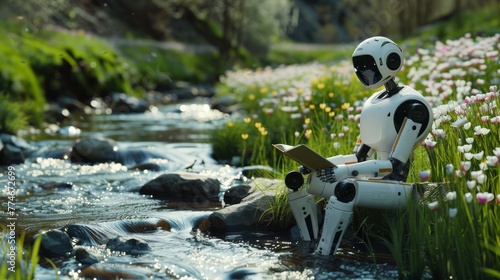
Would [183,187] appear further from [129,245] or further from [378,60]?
[378,60]

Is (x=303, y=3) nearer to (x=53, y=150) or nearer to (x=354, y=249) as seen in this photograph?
(x=53, y=150)

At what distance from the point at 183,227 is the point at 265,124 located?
4.73 meters

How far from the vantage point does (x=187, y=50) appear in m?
40.3

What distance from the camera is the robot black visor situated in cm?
628

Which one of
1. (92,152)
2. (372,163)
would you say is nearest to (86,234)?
(372,163)

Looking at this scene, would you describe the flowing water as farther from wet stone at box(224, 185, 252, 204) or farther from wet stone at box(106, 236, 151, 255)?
wet stone at box(224, 185, 252, 204)

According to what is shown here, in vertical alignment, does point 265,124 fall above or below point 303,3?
below

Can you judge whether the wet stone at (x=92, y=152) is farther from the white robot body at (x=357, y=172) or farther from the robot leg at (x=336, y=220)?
the robot leg at (x=336, y=220)

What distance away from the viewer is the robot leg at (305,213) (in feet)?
21.0

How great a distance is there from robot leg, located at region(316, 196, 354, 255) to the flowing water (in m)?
0.18

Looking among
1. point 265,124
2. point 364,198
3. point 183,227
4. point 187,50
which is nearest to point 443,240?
point 364,198

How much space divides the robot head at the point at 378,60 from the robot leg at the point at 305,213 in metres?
1.11

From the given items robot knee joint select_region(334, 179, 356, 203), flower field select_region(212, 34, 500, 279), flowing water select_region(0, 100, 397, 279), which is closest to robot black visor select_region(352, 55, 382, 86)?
flower field select_region(212, 34, 500, 279)

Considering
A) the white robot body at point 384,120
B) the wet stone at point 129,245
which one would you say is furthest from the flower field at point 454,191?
the wet stone at point 129,245
